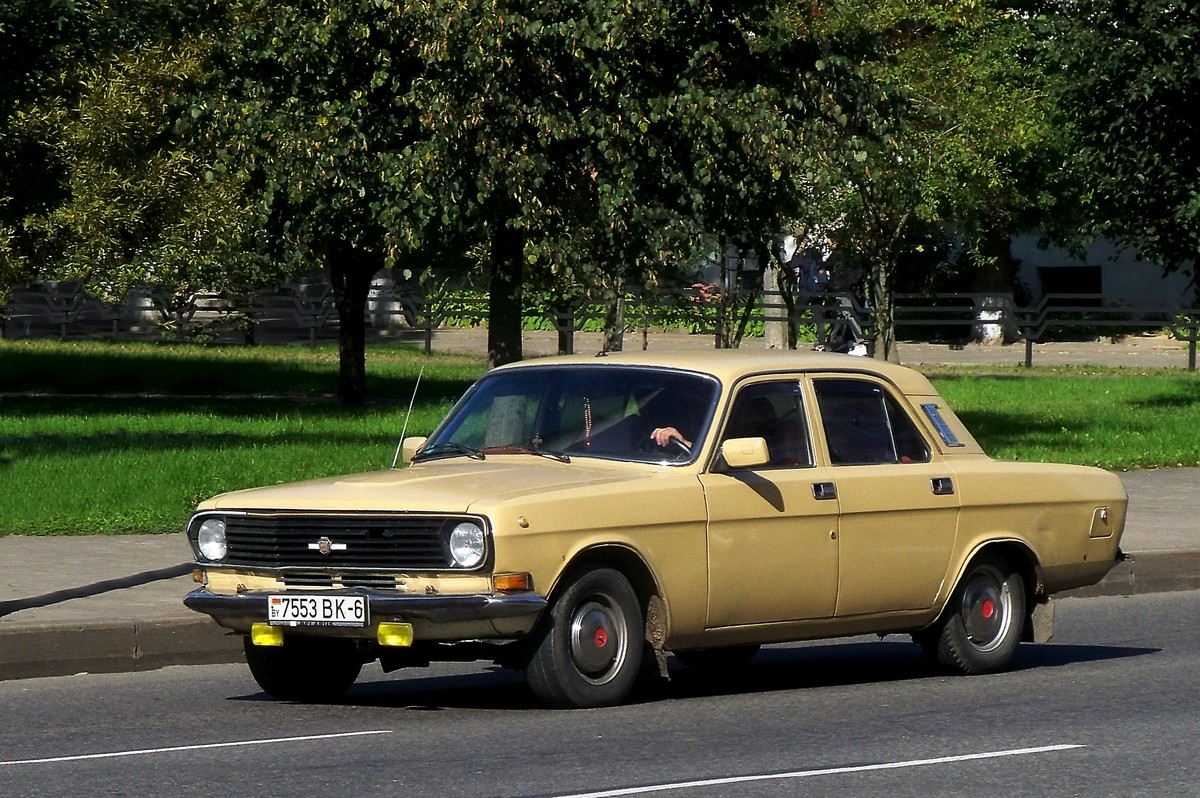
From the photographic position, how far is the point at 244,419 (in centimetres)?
2648

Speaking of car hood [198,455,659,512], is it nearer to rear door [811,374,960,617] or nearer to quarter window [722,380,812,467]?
quarter window [722,380,812,467]

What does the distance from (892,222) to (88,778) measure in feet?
114

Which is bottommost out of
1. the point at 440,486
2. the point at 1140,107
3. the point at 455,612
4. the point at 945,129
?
the point at 455,612

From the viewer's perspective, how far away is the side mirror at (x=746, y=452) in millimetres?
9133

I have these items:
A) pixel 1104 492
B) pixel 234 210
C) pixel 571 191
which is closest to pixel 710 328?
pixel 234 210

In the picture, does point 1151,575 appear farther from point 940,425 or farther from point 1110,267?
point 1110,267

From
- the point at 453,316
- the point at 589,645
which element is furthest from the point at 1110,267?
the point at 589,645

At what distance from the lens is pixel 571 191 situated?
21547mm

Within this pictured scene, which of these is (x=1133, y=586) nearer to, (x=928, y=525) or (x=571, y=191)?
(x=928, y=525)

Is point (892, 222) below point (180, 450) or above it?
above

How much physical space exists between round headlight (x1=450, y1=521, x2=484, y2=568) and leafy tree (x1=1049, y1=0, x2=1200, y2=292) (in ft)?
66.2

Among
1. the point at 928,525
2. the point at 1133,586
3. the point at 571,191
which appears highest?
the point at 571,191

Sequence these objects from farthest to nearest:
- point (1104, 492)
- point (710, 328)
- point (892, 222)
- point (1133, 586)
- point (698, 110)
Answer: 1. point (710, 328)
2. point (892, 222)
3. point (698, 110)
4. point (1133, 586)
5. point (1104, 492)

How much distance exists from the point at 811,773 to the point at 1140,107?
883 inches
